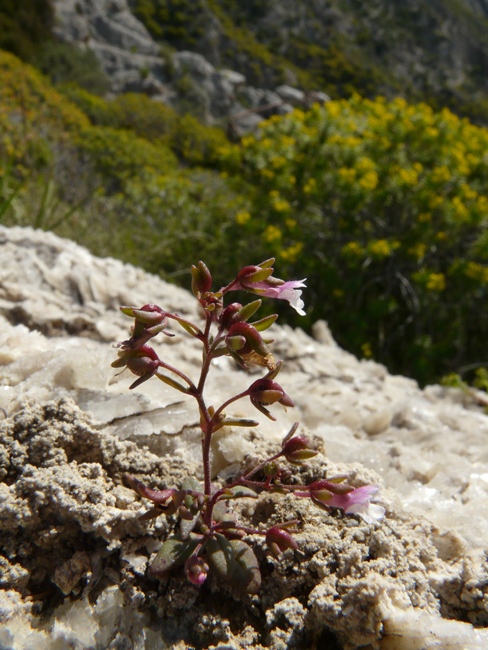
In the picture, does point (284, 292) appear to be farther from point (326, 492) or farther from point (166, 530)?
point (166, 530)

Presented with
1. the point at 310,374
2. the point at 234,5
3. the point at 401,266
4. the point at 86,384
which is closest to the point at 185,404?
the point at 86,384

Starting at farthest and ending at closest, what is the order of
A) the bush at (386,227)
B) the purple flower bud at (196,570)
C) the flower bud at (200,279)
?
the bush at (386,227) < the flower bud at (200,279) < the purple flower bud at (196,570)

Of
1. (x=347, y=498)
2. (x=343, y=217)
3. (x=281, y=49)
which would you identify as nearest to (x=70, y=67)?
(x=343, y=217)

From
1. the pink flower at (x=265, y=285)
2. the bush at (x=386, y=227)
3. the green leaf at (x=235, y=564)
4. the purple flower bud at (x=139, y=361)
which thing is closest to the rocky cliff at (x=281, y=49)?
the bush at (x=386, y=227)

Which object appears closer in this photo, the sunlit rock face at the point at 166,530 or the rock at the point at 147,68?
the sunlit rock face at the point at 166,530

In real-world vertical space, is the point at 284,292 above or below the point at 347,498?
above

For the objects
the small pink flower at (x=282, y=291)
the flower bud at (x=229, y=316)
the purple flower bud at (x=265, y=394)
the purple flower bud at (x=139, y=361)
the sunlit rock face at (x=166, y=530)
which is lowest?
the sunlit rock face at (x=166, y=530)

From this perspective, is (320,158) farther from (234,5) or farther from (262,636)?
(234,5)

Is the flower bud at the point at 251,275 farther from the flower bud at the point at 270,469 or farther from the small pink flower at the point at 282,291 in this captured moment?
the flower bud at the point at 270,469
